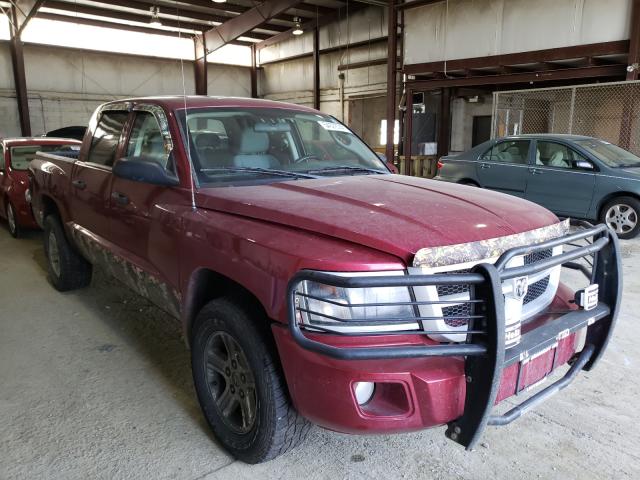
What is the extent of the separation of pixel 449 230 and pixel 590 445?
1.49 metres

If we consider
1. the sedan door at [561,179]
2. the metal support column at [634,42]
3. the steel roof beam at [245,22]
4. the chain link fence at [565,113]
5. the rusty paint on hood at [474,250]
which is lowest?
the sedan door at [561,179]

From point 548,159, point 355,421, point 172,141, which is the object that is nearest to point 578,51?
point 548,159

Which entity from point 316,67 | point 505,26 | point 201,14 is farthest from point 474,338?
point 316,67

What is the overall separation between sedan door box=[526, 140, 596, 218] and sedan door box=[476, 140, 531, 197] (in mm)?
159

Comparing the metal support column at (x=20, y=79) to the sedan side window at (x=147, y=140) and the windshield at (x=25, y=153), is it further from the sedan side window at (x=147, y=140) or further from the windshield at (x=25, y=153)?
the sedan side window at (x=147, y=140)

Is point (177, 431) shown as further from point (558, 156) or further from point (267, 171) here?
point (558, 156)

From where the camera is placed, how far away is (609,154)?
26.0 ft

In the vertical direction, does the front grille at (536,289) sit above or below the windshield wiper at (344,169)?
below

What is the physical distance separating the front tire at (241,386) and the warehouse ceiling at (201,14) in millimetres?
14306

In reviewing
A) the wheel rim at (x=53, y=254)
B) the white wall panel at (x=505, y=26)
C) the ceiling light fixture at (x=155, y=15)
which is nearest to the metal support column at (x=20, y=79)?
the ceiling light fixture at (x=155, y=15)

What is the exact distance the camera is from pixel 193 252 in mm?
2451

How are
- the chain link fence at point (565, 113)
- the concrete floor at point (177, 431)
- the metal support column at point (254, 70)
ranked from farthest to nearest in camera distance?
the metal support column at point (254, 70), the chain link fence at point (565, 113), the concrete floor at point (177, 431)

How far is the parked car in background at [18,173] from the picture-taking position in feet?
23.7

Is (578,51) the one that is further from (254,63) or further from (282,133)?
(254,63)
